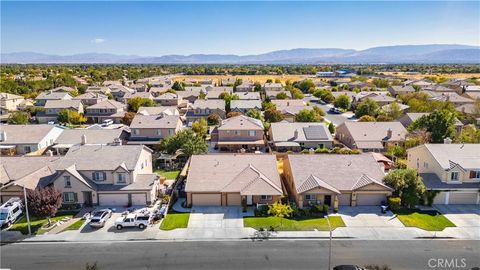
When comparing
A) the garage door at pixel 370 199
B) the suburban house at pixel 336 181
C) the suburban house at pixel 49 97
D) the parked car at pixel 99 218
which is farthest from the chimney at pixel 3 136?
the garage door at pixel 370 199

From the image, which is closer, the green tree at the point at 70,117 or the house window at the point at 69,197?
the house window at the point at 69,197

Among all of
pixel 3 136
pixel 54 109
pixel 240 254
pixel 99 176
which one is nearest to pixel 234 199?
pixel 240 254

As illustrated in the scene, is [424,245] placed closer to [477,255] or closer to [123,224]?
[477,255]

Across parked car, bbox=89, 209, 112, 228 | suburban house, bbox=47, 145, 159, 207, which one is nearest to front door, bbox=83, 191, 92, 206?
suburban house, bbox=47, 145, 159, 207

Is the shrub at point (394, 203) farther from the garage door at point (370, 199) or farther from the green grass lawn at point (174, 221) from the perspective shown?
the green grass lawn at point (174, 221)

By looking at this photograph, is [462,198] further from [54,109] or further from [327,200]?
[54,109]

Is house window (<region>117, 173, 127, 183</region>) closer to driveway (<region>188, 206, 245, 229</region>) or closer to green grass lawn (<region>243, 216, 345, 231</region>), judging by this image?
driveway (<region>188, 206, 245, 229</region>)
